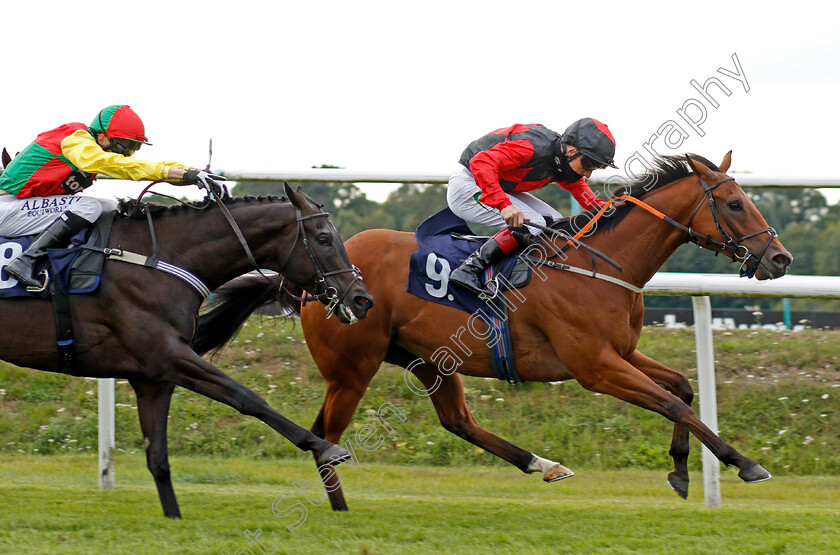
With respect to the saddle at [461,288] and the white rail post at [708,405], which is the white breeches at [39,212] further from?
the white rail post at [708,405]

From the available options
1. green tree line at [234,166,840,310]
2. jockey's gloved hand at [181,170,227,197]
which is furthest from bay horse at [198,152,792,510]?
green tree line at [234,166,840,310]

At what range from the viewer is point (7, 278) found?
451 cm

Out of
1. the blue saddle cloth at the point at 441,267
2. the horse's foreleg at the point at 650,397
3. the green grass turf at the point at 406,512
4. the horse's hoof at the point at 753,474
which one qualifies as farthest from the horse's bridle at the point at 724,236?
the green grass turf at the point at 406,512

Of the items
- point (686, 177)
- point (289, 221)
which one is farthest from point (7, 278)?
point (686, 177)

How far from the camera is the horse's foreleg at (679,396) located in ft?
16.2

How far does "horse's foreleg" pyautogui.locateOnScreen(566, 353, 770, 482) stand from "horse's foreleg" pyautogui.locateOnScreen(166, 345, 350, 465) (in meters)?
1.39

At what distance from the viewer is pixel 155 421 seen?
476 cm

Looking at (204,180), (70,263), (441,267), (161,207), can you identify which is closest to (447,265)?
(441,267)

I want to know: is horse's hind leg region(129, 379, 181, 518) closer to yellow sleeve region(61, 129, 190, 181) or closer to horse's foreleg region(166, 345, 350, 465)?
horse's foreleg region(166, 345, 350, 465)

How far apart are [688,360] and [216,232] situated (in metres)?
4.17

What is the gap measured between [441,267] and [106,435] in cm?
231

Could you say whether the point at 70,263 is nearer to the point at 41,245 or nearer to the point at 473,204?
the point at 41,245

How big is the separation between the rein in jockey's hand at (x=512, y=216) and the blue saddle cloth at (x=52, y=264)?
6.96 ft

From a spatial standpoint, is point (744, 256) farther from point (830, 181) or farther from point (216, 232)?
point (216, 232)
